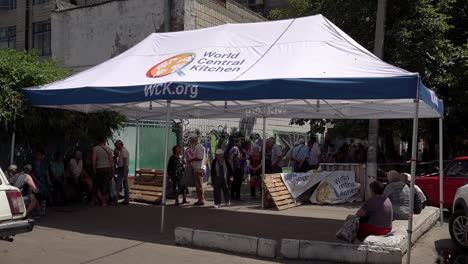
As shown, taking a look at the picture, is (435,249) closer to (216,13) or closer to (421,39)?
(421,39)

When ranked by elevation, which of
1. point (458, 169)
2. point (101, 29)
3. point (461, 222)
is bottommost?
point (461, 222)

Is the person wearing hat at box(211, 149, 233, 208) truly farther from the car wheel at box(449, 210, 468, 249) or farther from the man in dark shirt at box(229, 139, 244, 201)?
the car wheel at box(449, 210, 468, 249)

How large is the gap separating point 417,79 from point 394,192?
2462 mm

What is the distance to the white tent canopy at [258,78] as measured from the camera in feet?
25.4

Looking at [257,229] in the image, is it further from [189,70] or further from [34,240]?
[34,240]

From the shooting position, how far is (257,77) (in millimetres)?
8453

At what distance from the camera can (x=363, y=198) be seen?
47.0 feet

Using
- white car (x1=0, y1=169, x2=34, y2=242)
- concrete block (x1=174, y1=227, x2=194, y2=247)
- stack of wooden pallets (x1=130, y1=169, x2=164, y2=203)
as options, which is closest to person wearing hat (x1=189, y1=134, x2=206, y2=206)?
stack of wooden pallets (x1=130, y1=169, x2=164, y2=203)

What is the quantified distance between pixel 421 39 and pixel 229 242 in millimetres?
11096

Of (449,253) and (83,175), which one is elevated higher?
(83,175)

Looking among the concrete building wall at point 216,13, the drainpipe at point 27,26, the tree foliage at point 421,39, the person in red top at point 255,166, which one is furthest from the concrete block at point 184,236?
the drainpipe at point 27,26

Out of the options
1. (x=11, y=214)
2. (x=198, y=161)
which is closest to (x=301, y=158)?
(x=198, y=161)

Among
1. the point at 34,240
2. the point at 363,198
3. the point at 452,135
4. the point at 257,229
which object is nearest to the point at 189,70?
the point at 257,229

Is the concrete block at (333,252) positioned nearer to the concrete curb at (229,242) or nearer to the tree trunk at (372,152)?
the concrete curb at (229,242)
